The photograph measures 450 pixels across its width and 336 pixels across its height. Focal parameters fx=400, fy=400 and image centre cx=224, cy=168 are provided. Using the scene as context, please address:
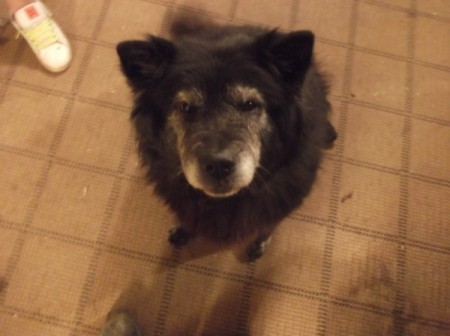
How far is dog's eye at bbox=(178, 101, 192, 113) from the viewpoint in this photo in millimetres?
1467

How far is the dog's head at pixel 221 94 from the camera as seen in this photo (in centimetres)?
137

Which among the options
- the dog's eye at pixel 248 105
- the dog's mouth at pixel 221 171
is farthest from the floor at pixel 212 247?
the dog's eye at pixel 248 105

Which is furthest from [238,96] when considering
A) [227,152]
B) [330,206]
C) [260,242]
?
[330,206]

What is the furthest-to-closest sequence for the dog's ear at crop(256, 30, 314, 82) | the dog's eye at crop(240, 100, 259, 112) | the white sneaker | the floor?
the white sneaker
the floor
the dog's eye at crop(240, 100, 259, 112)
the dog's ear at crop(256, 30, 314, 82)

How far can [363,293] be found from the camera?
2.03m

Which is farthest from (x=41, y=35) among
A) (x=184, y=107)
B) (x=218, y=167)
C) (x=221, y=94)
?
(x=218, y=167)

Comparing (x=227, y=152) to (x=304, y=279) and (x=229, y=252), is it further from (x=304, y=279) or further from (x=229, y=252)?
(x=304, y=279)

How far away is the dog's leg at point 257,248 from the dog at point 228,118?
0.30 meters

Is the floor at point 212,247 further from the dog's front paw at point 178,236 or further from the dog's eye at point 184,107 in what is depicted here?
the dog's eye at point 184,107

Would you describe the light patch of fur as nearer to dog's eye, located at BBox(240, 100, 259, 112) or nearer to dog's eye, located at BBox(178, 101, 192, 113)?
dog's eye, located at BBox(240, 100, 259, 112)

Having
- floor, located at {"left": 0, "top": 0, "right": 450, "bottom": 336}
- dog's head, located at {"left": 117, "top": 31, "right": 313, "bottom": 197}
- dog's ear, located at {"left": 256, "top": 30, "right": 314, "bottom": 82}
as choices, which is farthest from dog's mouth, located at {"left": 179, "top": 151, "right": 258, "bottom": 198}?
floor, located at {"left": 0, "top": 0, "right": 450, "bottom": 336}

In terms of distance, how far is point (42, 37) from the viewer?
2.37 meters

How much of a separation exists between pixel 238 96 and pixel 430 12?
1.98 metres

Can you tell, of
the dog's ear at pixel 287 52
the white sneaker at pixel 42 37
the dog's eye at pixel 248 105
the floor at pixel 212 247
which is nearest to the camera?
the dog's ear at pixel 287 52
